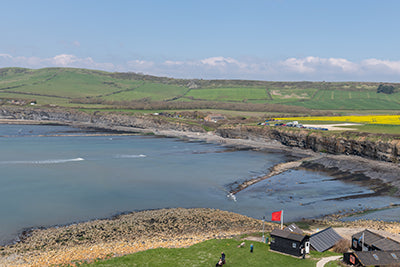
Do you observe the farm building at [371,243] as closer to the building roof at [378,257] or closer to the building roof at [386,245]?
the building roof at [386,245]

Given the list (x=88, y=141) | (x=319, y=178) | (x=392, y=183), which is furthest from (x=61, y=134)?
(x=392, y=183)


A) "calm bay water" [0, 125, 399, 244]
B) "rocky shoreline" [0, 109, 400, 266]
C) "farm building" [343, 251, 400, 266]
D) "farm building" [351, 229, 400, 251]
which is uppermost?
"farm building" [343, 251, 400, 266]

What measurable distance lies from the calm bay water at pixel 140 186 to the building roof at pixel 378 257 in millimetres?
16475

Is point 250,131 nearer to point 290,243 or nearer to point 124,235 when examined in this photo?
point 124,235

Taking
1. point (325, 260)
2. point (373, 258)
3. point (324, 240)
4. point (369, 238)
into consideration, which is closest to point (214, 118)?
point (324, 240)

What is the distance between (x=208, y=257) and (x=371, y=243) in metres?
13.9

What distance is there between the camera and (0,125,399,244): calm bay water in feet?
149

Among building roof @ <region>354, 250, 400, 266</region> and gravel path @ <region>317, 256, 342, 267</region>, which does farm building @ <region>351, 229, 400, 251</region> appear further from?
gravel path @ <region>317, 256, 342, 267</region>

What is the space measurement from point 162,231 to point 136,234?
9.42ft

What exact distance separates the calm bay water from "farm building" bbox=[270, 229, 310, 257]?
46.1 feet

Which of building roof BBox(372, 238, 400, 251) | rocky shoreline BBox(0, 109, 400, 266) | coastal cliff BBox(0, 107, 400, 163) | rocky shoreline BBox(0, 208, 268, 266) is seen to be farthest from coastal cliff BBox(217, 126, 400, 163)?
building roof BBox(372, 238, 400, 251)

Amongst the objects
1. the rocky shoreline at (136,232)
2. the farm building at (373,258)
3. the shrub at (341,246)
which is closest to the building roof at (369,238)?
the shrub at (341,246)

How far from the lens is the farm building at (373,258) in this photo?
84.2 ft

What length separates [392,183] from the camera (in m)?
59.9
